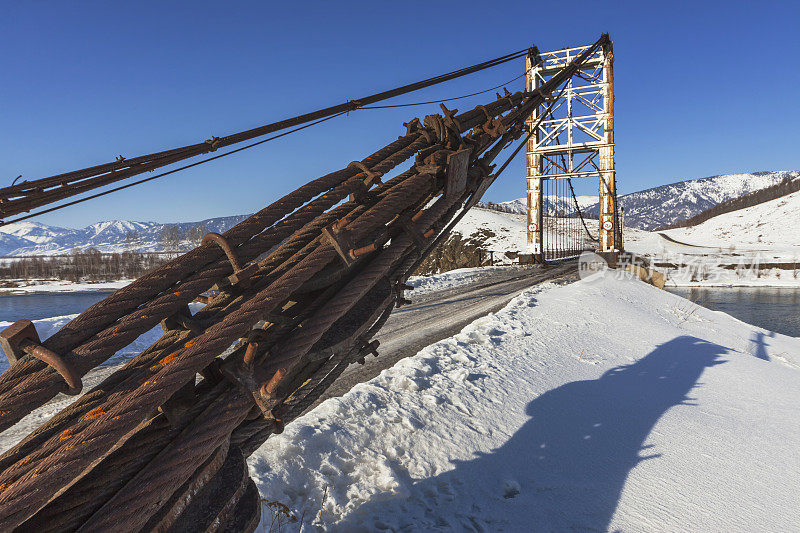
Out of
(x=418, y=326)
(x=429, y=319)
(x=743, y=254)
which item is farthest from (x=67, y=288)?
(x=743, y=254)

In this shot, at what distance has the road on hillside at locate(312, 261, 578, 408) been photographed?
6.01 m

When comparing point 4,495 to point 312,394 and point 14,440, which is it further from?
point 14,440

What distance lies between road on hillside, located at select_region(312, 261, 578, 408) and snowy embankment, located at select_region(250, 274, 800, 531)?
796mm

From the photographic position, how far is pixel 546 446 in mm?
3719

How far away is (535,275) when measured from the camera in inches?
642

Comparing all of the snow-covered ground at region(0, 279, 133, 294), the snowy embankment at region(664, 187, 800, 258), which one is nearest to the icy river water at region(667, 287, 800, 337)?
the snowy embankment at region(664, 187, 800, 258)

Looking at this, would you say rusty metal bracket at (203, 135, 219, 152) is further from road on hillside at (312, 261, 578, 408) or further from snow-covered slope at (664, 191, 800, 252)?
snow-covered slope at (664, 191, 800, 252)

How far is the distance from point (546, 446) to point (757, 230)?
70966 mm

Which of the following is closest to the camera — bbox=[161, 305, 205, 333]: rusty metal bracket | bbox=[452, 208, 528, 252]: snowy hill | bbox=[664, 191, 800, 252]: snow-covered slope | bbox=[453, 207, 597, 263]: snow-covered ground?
bbox=[161, 305, 205, 333]: rusty metal bracket

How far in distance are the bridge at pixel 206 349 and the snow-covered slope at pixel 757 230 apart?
2024 inches

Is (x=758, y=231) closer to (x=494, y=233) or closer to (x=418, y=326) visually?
(x=494, y=233)

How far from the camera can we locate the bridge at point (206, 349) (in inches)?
52.2

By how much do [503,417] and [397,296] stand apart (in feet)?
7.66

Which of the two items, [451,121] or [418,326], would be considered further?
[418,326]
